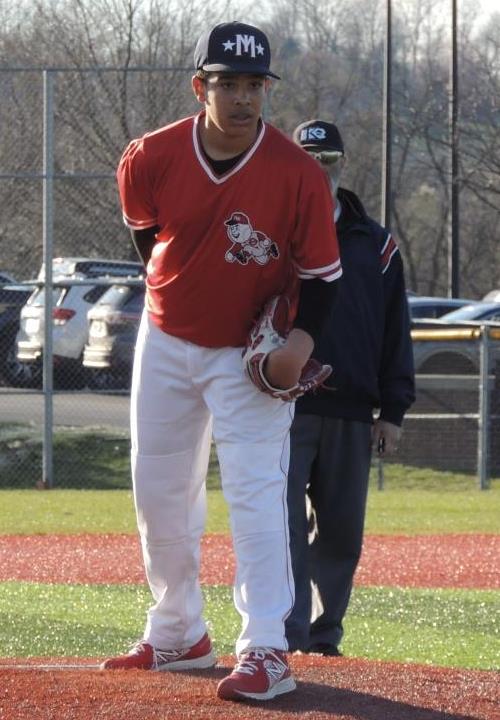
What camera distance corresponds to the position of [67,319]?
729 inches

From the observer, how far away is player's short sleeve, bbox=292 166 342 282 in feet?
14.7

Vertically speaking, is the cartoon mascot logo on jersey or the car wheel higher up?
the cartoon mascot logo on jersey

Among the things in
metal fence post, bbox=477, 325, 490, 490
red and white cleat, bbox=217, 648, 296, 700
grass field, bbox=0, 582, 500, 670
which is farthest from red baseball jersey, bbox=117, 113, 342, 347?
metal fence post, bbox=477, 325, 490, 490

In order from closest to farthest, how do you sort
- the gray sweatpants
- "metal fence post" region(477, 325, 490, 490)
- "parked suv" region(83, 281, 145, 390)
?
1. the gray sweatpants
2. "metal fence post" region(477, 325, 490, 490)
3. "parked suv" region(83, 281, 145, 390)

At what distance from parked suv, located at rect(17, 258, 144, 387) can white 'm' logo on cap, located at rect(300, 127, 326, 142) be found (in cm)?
1069

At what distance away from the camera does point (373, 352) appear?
5.99 metres

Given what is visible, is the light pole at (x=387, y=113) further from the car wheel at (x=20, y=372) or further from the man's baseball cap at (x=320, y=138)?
the man's baseball cap at (x=320, y=138)

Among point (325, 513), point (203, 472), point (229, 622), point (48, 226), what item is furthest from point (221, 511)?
point (203, 472)

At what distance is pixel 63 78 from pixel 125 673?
11.8 metres

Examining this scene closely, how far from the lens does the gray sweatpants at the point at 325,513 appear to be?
583 cm

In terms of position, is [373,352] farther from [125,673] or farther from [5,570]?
[5,570]

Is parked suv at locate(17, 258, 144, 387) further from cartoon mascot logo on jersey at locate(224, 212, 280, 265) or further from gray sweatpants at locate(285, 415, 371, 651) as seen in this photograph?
cartoon mascot logo on jersey at locate(224, 212, 280, 265)

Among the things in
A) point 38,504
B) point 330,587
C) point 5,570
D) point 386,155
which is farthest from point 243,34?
point 386,155

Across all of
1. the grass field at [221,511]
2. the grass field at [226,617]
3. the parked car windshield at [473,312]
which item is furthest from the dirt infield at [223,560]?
the parked car windshield at [473,312]
